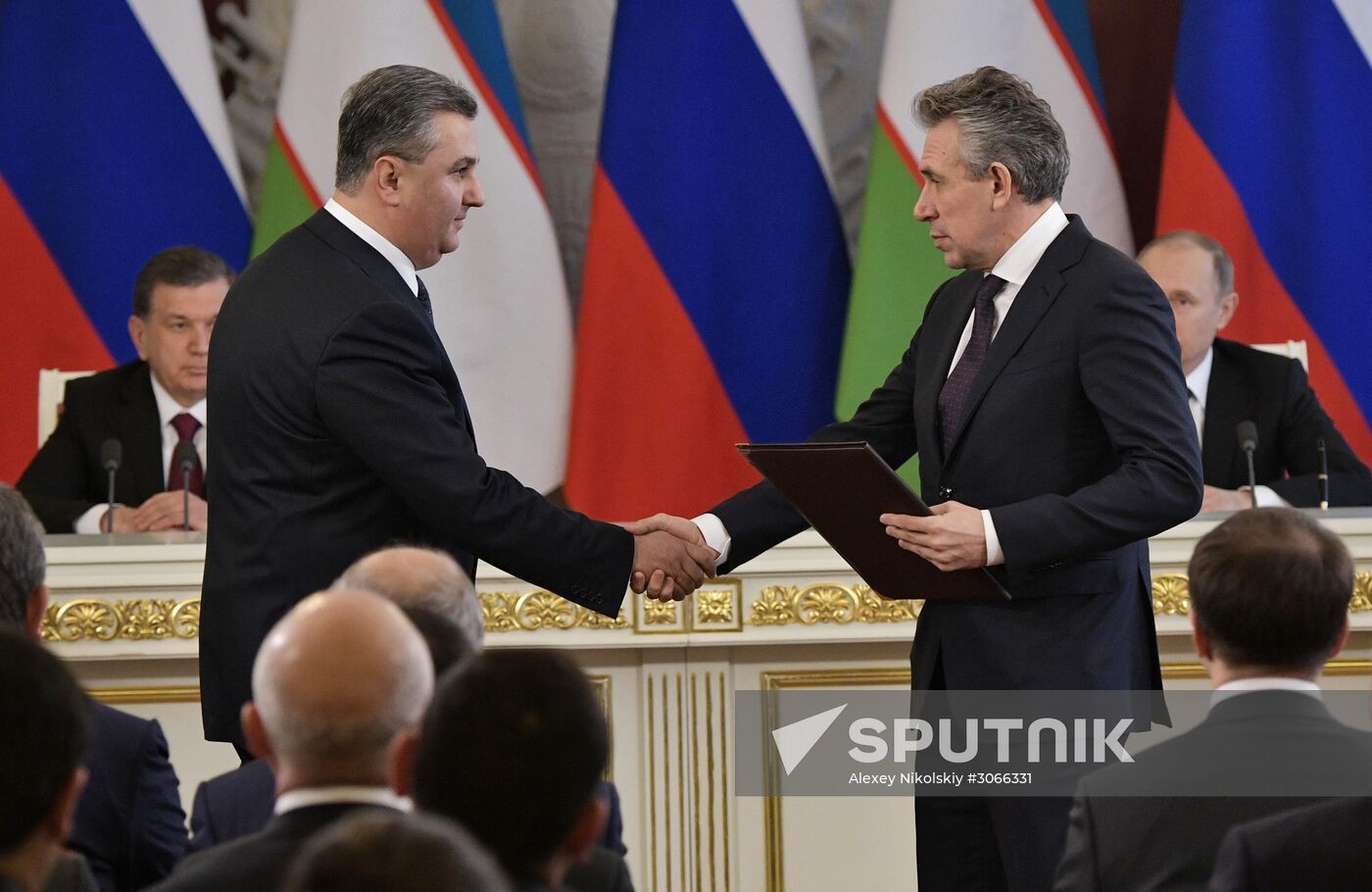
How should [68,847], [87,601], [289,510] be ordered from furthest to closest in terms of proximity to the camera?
[87,601] → [289,510] → [68,847]

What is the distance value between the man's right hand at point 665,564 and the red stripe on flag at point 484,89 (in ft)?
7.83

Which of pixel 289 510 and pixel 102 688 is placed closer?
pixel 289 510

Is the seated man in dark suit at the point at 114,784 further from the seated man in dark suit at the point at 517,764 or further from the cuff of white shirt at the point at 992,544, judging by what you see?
the cuff of white shirt at the point at 992,544

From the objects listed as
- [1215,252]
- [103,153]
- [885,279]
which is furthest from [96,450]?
[1215,252]

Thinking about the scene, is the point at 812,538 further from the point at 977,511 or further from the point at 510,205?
the point at 510,205

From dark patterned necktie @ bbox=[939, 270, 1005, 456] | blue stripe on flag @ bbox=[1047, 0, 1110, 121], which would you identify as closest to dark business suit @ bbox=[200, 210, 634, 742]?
dark patterned necktie @ bbox=[939, 270, 1005, 456]

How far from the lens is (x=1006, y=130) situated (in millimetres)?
3350

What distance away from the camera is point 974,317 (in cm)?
340

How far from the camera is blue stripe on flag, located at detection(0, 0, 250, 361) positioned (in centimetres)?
603

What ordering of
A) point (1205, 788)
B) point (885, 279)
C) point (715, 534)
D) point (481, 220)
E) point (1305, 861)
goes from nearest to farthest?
point (1305, 861), point (1205, 788), point (715, 534), point (885, 279), point (481, 220)

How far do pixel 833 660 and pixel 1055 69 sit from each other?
246 centimetres

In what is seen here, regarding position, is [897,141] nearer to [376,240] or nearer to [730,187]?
[730,187]

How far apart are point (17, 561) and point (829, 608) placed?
227 cm

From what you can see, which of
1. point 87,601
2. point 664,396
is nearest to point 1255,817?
point 87,601
